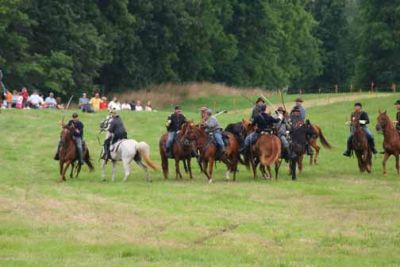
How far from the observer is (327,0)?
119188 mm

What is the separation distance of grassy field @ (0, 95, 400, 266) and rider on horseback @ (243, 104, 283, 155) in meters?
1.22

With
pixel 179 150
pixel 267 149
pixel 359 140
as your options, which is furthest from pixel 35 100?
pixel 267 149

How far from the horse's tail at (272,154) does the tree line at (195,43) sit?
3710cm

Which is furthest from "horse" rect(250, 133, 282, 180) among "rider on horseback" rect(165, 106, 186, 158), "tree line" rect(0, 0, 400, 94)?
"tree line" rect(0, 0, 400, 94)

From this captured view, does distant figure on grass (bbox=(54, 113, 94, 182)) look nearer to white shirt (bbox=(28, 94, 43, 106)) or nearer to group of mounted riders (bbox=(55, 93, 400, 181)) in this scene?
group of mounted riders (bbox=(55, 93, 400, 181))

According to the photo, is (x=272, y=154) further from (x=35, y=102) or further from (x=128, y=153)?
(x=35, y=102)

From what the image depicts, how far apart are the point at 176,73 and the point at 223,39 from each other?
6872mm

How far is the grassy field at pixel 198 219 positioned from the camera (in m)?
18.5

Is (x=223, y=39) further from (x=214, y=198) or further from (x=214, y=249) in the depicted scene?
(x=214, y=249)

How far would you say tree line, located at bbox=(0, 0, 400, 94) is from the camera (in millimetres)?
71125

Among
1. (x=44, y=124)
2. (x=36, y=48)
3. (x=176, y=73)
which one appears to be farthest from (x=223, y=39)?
(x=44, y=124)

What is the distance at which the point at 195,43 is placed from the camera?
8850 cm

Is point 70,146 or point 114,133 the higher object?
point 114,133

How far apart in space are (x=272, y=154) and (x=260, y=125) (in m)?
1.03
